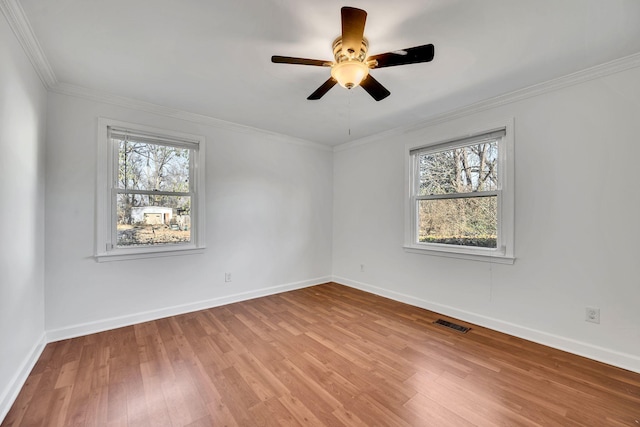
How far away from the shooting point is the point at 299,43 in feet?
6.41

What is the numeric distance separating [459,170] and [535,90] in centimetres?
102

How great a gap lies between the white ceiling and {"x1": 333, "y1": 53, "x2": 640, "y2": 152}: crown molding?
7 centimetres

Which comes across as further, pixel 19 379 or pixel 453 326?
pixel 453 326

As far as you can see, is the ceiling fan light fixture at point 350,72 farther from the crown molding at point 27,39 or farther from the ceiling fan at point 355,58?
the crown molding at point 27,39

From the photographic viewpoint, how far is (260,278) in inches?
156

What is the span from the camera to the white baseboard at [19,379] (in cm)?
164

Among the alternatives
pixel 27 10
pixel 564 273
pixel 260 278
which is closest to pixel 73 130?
pixel 27 10

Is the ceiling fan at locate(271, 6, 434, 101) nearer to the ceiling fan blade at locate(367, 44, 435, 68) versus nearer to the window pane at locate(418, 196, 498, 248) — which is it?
the ceiling fan blade at locate(367, 44, 435, 68)

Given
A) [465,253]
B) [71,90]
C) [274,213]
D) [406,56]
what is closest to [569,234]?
[465,253]

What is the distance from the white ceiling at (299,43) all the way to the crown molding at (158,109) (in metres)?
0.11

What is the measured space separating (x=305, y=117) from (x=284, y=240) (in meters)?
1.89

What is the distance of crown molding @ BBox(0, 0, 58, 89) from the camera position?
5.28 feet

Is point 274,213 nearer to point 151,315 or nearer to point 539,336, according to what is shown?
point 151,315

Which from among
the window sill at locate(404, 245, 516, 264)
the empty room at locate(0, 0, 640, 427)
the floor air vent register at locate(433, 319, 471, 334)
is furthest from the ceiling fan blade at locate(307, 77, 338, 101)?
the floor air vent register at locate(433, 319, 471, 334)
